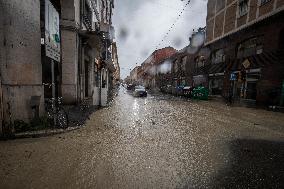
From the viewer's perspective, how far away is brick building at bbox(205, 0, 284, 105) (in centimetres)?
1630

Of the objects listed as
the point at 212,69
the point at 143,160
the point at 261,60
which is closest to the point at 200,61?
the point at 212,69

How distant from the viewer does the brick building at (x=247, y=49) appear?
16297 mm

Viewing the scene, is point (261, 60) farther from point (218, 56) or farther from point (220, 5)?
point (220, 5)

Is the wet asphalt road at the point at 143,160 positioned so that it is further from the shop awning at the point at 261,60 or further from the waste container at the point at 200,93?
the waste container at the point at 200,93

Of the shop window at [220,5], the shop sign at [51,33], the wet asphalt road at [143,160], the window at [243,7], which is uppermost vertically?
the shop window at [220,5]

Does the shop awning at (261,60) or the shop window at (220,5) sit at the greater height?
the shop window at (220,5)

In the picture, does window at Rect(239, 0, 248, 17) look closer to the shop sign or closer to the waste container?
the waste container

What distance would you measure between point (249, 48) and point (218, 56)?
230 inches

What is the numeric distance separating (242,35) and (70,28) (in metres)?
17.7

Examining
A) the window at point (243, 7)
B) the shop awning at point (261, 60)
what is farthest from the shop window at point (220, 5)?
the shop awning at point (261, 60)

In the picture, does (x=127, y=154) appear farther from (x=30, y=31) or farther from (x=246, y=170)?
(x=30, y=31)

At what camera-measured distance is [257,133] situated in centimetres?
705

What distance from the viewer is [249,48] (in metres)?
20.0

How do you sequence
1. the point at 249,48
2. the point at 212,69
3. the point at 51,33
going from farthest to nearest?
the point at 212,69 < the point at 249,48 < the point at 51,33
